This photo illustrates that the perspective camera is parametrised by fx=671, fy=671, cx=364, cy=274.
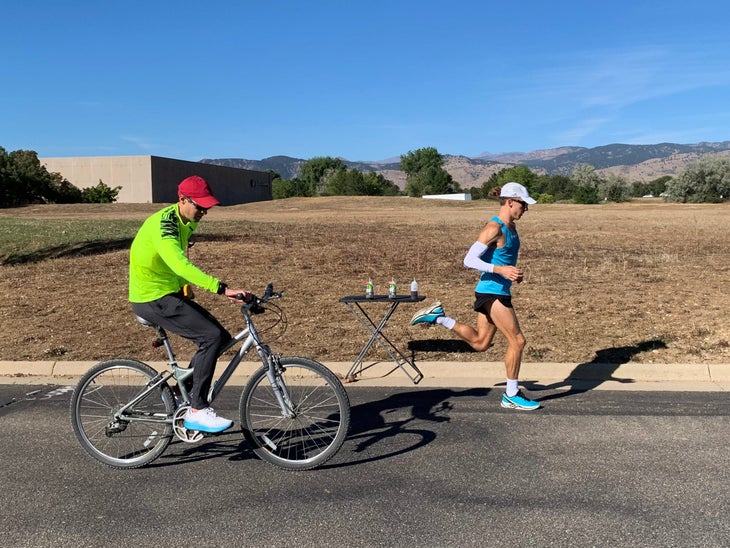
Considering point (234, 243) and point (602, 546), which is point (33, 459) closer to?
point (602, 546)

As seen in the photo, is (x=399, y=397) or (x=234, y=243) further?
(x=234, y=243)

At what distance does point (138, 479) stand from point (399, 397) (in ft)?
8.89

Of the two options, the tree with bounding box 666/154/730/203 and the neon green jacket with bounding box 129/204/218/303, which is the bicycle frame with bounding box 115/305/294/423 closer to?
the neon green jacket with bounding box 129/204/218/303

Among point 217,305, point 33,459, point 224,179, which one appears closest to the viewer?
point 33,459

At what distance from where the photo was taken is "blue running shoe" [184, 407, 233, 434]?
465 centimetres

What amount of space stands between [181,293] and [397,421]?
219cm

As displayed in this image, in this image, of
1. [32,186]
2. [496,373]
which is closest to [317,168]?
[32,186]

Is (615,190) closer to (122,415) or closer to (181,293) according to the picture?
(181,293)

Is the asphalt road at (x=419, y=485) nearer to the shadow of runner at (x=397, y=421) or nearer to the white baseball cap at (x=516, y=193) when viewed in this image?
the shadow of runner at (x=397, y=421)

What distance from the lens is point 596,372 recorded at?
23.3 feet

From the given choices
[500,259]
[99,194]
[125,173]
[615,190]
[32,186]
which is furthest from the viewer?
[615,190]

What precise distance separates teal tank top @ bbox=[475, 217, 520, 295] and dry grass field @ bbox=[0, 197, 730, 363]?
1933 mm

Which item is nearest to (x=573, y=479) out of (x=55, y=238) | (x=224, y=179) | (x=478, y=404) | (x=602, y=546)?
(x=602, y=546)

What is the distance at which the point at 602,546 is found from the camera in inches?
140
